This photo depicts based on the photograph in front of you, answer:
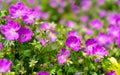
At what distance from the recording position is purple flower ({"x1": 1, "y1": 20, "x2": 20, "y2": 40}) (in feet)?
8.45

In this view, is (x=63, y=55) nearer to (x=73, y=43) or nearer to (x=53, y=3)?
(x=73, y=43)

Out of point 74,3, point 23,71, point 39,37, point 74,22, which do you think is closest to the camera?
point 23,71

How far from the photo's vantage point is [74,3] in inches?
275

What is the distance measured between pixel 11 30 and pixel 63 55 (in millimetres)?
351

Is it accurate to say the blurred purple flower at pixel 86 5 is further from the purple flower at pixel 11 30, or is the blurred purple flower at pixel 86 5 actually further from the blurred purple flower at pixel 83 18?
the purple flower at pixel 11 30

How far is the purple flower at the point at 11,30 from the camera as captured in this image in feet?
8.45

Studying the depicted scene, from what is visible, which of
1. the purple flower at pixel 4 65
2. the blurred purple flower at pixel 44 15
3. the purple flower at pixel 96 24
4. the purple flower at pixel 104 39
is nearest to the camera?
the purple flower at pixel 4 65

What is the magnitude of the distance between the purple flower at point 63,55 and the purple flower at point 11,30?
30 centimetres

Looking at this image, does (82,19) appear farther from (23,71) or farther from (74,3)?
(23,71)

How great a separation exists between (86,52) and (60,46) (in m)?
0.22

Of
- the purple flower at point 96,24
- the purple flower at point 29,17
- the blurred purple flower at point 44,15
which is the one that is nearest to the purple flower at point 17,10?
the purple flower at point 29,17

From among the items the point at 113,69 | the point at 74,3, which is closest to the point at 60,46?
the point at 113,69

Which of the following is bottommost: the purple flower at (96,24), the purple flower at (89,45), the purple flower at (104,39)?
the purple flower at (104,39)

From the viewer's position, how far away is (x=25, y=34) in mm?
2654
